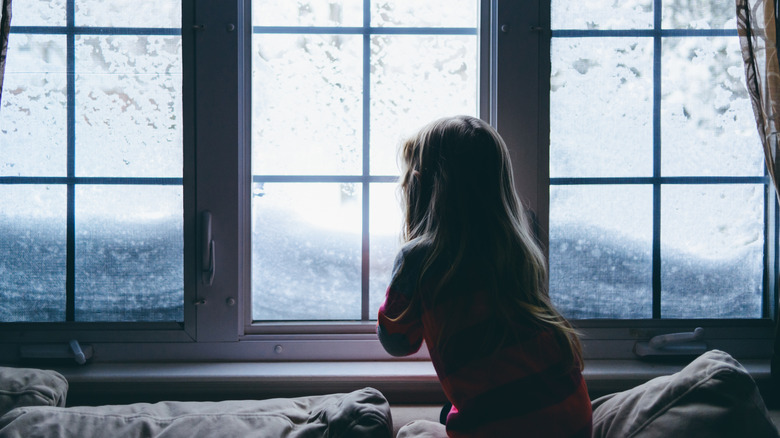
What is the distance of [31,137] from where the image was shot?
1356 millimetres

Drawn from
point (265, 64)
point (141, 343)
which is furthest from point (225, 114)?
point (141, 343)

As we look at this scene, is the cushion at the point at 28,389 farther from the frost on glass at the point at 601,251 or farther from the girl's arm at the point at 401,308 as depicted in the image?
the frost on glass at the point at 601,251

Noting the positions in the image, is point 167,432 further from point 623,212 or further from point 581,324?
point 623,212

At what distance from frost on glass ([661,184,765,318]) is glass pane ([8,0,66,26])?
172 cm

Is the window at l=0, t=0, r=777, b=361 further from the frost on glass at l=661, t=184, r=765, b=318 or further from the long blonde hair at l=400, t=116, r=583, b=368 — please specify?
the long blonde hair at l=400, t=116, r=583, b=368

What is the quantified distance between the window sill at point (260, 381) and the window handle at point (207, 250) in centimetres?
24

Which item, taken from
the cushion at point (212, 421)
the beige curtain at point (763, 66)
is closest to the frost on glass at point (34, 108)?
the cushion at point (212, 421)

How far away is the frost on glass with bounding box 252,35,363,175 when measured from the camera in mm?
1396

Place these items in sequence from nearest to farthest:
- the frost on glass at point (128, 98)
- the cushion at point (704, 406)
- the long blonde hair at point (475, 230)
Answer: the cushion at point (704, 406) → the long blonde hair at point (475, 230) → the frost on glass at point (128, 98)

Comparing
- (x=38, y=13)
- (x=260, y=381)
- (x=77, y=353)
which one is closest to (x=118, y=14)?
(x=38, y=13)

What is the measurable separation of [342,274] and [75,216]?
0.74 m

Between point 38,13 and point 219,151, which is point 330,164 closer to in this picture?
point 219,151

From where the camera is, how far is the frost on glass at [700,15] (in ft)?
4.57

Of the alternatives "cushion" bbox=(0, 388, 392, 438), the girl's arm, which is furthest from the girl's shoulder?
"cushion" bbox=(0, 388, 392, 438)
